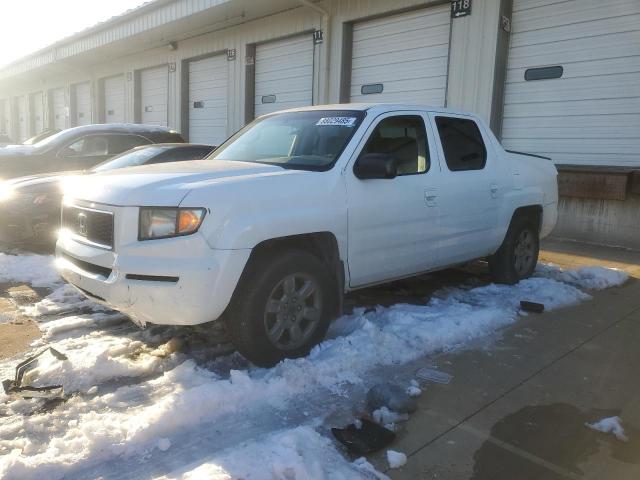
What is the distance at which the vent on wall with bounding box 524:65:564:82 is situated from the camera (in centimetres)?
947

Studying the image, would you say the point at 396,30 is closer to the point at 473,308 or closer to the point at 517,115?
the point at 517,115

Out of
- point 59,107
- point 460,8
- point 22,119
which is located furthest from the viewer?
point 22,119

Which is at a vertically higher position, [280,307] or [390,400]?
[280,307]

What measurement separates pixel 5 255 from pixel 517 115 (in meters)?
8.59

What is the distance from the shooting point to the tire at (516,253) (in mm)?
5797

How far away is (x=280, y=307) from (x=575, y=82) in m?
7.94

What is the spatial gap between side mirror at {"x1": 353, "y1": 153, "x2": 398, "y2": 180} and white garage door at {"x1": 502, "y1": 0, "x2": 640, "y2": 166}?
262 inches

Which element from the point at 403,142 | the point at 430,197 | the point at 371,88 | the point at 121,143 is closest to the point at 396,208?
the point at 430,197

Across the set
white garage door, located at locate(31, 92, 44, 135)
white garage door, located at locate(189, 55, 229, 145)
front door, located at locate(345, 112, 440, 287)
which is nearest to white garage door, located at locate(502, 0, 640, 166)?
front door, located at locate(345, 112, 440, 287)

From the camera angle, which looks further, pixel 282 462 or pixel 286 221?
pixel 286 221

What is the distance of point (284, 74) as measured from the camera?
1462cm

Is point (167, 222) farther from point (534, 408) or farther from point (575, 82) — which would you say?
point (575, 82)

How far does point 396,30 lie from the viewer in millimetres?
11844

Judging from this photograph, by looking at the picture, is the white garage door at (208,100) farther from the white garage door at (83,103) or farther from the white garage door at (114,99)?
the white garage door at (83,103)
